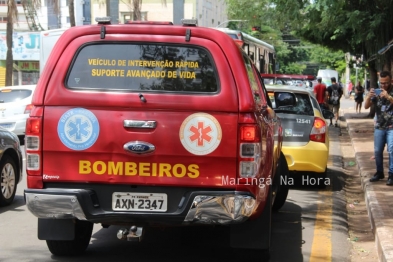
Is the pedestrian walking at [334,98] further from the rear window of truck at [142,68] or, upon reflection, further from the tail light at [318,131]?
the rear window of truck at [142,68]

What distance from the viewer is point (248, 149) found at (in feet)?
17.4

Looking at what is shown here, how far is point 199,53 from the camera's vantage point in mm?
5473

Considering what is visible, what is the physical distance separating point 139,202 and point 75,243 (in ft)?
4.05

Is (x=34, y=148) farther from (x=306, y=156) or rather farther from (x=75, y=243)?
(x=306, y=156)

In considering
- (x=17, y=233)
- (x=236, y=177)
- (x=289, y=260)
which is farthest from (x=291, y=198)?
(x=236, y=177)

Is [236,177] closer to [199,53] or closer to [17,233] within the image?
[199,53]

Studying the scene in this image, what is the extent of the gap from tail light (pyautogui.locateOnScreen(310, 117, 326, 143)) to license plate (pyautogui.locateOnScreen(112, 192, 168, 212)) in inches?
213

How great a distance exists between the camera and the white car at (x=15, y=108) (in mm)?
17234

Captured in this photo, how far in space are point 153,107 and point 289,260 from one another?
2.27m

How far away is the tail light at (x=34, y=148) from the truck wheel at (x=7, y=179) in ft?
11.5

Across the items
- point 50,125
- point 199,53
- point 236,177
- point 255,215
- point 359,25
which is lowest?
point 255,215

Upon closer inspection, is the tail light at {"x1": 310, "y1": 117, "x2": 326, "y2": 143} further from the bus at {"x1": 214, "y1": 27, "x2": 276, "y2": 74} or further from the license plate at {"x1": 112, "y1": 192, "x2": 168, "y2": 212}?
the bus at {"x1": 214, "y1": 27, "x2": 276, "y2": 74}

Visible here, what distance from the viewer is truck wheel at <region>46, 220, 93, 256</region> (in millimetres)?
6227

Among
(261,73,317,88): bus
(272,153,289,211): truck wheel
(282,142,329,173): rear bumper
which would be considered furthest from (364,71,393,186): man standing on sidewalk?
(261,73,317,88): bus
